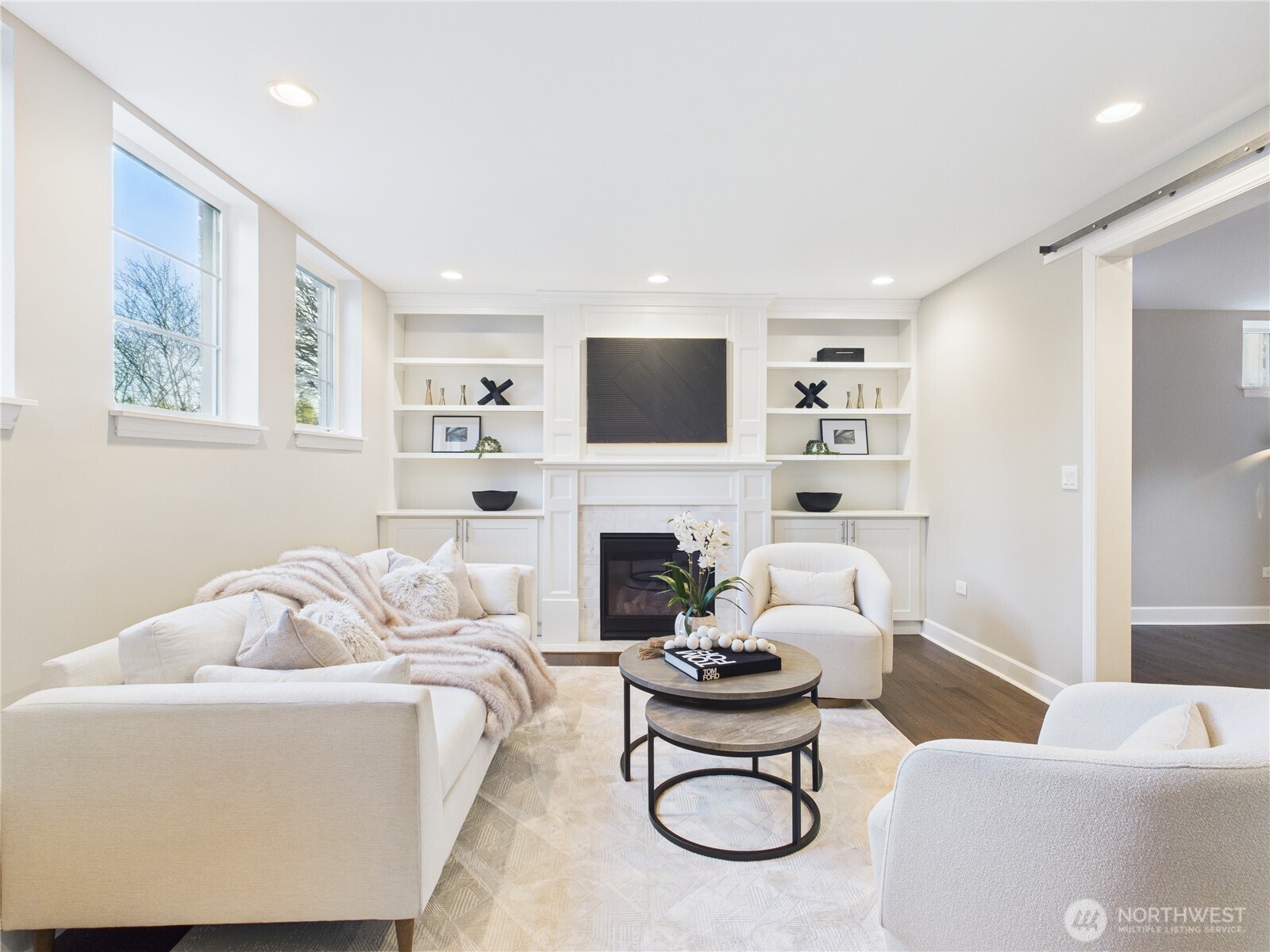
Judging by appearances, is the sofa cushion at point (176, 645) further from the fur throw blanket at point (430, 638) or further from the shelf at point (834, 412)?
the shelf at point (834, 412)

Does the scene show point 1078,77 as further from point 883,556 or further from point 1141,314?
point 1141,314

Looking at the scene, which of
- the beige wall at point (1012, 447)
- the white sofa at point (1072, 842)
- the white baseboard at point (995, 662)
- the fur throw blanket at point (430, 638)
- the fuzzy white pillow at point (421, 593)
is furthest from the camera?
A: the white baseboard at point (995, 662)

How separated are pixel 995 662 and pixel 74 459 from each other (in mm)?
4444

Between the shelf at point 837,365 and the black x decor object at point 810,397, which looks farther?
the black x decor object at point 810,397

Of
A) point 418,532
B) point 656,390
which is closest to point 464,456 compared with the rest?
point 418,532

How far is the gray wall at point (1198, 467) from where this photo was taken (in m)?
4.93

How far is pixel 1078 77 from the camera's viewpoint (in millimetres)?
1938

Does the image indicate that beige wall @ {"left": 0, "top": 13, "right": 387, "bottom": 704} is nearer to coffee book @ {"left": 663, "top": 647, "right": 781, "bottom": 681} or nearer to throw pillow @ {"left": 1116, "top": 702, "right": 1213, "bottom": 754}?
coffee book @ {"left": 663, "top": 647, "right": 781, "bottom": 681}

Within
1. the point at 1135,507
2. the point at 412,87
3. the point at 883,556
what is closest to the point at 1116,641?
the point at 883,556

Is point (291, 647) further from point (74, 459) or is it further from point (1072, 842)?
point (1072, 842)

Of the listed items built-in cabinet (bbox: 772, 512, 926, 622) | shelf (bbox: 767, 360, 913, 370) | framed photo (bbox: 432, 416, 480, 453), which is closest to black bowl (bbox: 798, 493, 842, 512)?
built-in cabinet (bbox: 772, 512, 926, 622)

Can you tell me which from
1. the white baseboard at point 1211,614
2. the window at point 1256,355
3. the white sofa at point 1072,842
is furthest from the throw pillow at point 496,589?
the window at point 1256,355

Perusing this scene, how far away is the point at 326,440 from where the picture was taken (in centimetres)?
352

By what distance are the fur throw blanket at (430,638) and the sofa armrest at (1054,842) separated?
146cm
